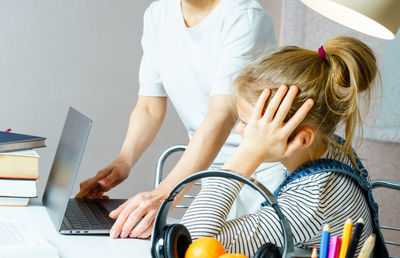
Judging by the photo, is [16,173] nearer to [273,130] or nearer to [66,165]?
[66,165]

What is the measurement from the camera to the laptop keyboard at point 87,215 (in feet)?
3.20

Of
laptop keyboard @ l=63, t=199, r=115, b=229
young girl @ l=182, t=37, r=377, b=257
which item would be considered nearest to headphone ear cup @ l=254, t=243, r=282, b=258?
young girl @ l=182, t=37, r=377, b=257

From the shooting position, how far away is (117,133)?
2686mm

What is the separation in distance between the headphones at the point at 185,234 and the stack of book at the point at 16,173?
1.80 ft

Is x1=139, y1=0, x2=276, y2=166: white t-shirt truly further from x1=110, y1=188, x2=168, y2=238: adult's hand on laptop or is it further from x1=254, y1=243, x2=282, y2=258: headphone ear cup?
x1=254, y1=243, x2=282, y2=258: headphone ear cup

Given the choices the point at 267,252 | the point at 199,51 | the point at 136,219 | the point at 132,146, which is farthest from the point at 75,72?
the point at 267,252

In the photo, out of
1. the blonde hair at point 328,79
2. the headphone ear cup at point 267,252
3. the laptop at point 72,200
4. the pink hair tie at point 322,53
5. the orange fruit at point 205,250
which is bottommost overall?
the laptop at point 72,200

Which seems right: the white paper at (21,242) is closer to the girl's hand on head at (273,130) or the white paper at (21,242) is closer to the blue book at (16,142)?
the blue book at (16,142)

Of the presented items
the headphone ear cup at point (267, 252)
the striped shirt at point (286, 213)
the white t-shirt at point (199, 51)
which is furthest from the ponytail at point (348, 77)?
the headphone ear cup at point (267, 252)

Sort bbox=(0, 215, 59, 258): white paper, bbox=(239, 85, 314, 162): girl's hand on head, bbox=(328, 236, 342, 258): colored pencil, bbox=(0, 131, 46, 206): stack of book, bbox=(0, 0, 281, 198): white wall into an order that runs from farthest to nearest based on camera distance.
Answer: bbox=(0, 0, 281, 198): white wall < bbox=(0, 131, 46, 206): stack of book < bbox=(239, 85, 314, 162): girl's hand on head < bbox=(0, 215, 59, 258): white paper < bbox=(328, 236, 342, 258): colored pencil

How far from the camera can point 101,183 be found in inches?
50.8

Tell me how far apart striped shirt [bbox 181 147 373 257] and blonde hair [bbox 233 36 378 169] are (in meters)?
0.11

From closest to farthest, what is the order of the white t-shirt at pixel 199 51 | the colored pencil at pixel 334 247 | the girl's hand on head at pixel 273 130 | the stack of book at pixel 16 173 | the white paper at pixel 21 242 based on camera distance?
the colored pencil at pixel 334 247 → the white paper at pixel 21 242 → the girl's hand on head at pixel 273 130 → the stack of book at pixel 16 173 → the white t-shirt at pixel 199 51

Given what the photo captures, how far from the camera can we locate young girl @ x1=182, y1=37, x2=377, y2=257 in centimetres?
82
